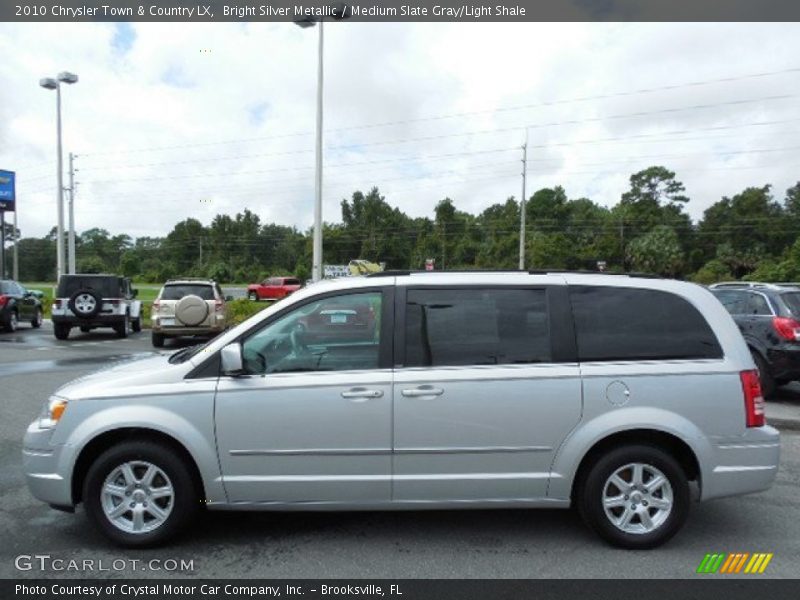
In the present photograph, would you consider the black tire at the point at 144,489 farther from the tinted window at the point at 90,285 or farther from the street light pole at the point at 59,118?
the street light pole at the point at 59,118

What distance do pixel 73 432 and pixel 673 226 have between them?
77.9m

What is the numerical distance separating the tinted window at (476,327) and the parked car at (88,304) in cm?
1493

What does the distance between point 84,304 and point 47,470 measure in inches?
551

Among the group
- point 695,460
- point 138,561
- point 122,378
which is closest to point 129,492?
point 138,561

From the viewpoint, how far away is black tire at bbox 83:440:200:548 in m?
3.81

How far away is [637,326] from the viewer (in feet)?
13.4

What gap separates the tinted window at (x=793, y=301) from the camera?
836 cm

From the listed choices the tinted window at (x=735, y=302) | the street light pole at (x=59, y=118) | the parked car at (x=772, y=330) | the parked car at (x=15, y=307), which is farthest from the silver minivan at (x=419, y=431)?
the street light pole at (x=59, y=118)

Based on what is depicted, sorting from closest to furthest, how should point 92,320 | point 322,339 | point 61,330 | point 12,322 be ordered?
point 322,339 → point 92,320 → point 61,330 → point 12,322

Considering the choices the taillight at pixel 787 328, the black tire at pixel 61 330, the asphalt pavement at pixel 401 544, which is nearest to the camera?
the asphalt pavement at pixel 401 544

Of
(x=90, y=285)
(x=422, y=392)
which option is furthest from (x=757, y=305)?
(x=90, y=285)

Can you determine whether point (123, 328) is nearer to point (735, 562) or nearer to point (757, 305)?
point (757, 305)

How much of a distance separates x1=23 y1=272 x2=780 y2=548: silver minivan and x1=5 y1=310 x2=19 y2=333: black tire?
17.4 m

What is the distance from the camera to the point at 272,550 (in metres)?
3.87
